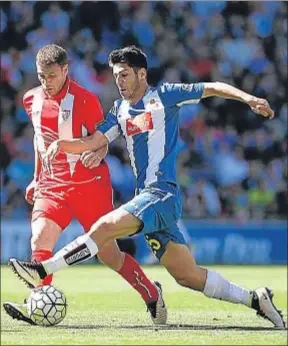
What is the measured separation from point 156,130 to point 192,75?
13490 millimetres

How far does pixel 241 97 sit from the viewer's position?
770cm

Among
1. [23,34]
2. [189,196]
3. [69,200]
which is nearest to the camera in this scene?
[69,200]

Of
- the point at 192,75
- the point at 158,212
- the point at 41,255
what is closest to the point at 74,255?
the point at 41,255

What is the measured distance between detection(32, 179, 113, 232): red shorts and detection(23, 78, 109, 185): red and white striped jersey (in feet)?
0.24

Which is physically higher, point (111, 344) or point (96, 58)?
point (96, 58)

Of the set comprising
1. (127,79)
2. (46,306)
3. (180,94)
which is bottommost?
(46,306)

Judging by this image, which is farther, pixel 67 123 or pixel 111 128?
pixel 67 123

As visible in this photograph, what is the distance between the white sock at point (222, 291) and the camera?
8.40m

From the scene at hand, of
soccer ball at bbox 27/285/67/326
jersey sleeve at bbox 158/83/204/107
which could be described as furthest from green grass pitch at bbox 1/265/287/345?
jersey sleeve at bbox 158/83/204/107

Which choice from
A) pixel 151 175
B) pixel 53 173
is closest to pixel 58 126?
pixel 53 173

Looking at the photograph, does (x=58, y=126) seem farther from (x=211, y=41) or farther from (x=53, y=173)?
(x=211, y=41)

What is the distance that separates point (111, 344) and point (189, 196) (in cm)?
1308

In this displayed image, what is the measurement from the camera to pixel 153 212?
7.99 m

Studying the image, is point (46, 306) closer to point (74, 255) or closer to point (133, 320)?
point (74, 255)
